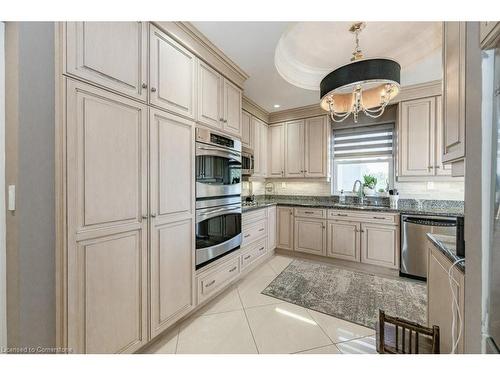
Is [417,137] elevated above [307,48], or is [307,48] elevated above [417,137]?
[307,48]

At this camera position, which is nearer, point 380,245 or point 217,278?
point 217,278

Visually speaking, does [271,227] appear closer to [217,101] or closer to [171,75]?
[217,101]

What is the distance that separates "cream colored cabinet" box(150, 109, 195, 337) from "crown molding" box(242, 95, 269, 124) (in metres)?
1.76

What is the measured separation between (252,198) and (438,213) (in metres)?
2.55

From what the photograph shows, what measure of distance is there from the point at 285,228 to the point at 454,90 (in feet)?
9.45

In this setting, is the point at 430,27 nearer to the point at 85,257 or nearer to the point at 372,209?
the point at 372,209

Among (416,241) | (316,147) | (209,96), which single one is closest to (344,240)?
(416,241)

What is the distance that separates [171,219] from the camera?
1587 millimetres

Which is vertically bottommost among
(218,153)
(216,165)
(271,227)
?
(271,227)

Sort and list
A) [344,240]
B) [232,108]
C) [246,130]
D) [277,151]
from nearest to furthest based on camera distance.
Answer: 1. [232,108]
2. [344,240]
3. [246,130]
4. [277,151]

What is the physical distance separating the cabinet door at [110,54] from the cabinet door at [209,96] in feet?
1.77

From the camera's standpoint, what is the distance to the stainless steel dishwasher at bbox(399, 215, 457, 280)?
2.48 metres
